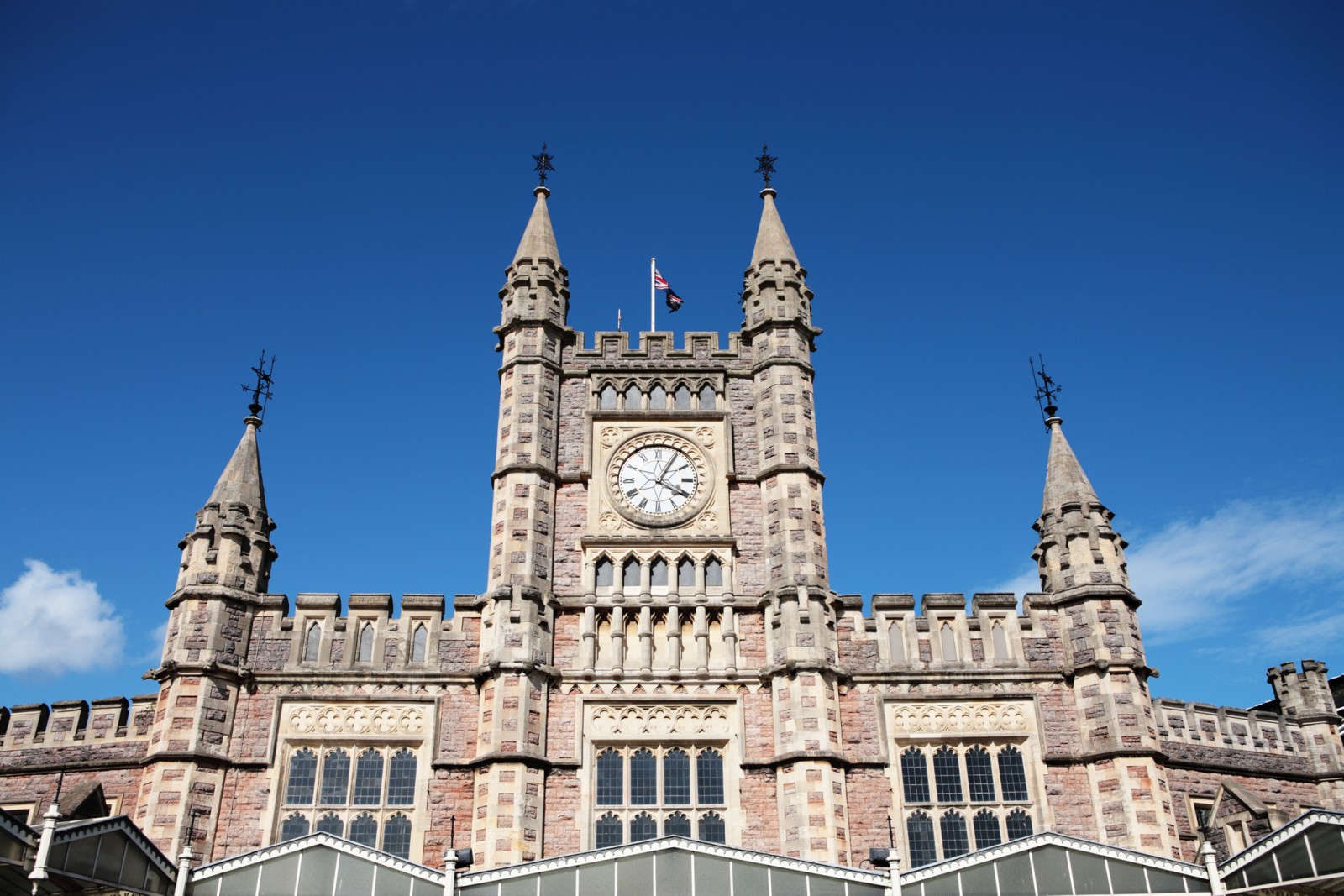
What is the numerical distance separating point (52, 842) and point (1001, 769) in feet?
61.4

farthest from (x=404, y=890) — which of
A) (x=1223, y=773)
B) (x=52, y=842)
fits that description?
(x=1223, y=773)

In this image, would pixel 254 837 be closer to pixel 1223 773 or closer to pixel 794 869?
pixel 794 869

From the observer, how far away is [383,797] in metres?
25.4

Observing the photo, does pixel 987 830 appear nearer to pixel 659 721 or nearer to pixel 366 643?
pixel 659 721

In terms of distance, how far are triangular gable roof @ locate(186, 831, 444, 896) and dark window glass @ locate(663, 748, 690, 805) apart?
698 centimetres

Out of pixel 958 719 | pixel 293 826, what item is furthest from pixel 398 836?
pixel 958 719

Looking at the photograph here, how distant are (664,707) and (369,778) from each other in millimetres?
6653

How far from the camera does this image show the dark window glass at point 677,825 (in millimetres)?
25266

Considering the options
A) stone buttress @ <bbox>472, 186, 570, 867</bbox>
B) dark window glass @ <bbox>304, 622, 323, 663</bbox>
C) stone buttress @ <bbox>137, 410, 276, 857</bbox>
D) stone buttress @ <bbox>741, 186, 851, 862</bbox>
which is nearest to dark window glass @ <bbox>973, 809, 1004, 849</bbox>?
stone buttress @ <bbox>741, 186, 851, 862</bbox>

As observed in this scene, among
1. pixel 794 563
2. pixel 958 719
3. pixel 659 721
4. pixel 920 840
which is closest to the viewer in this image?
pixel 920 840

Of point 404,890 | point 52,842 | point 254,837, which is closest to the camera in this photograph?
point 52,842

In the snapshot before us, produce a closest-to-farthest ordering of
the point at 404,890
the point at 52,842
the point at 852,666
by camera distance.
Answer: the point at 52,842 → the point at 404,890 → the point at 852,666

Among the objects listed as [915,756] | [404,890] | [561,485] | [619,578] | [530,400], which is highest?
[530,400]

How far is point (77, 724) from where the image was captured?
26844 millimetres
